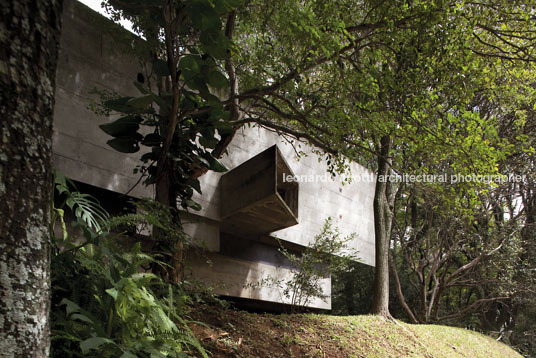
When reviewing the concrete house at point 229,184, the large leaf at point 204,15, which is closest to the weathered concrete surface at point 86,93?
the concrete house at point 229,184

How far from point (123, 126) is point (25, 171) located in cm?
330

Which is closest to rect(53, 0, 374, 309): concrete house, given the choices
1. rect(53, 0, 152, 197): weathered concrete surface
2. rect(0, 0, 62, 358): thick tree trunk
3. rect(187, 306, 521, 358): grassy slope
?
rect(53, 0, 152, 197): weathered concrete surface

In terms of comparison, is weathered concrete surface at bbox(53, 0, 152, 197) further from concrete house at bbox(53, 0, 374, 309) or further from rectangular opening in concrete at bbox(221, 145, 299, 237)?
rectangular opening in concrete at bbox(221, 145, 299, 237)

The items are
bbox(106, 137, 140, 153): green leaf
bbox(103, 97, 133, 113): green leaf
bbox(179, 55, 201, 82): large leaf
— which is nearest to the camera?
bbox(179, 55, 201, 82): large leaf

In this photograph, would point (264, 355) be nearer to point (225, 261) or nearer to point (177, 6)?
point (177, 6)

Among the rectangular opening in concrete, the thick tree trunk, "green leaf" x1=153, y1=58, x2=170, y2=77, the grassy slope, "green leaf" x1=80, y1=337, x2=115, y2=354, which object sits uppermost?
"green leaf" x1=153, y1=58, x2=170, y2=77

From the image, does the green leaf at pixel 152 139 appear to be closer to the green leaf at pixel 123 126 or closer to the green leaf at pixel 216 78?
the green leaf at pixel 123 126

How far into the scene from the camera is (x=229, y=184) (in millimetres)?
8102

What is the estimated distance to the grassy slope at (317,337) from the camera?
159 inches

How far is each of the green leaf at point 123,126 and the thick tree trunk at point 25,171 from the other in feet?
10.2

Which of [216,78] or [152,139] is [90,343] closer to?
[216,78]

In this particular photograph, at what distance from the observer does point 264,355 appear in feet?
13.5

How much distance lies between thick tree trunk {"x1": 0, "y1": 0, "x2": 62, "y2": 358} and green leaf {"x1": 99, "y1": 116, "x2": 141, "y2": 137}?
3.10m

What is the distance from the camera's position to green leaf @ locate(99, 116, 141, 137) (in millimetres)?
4691
